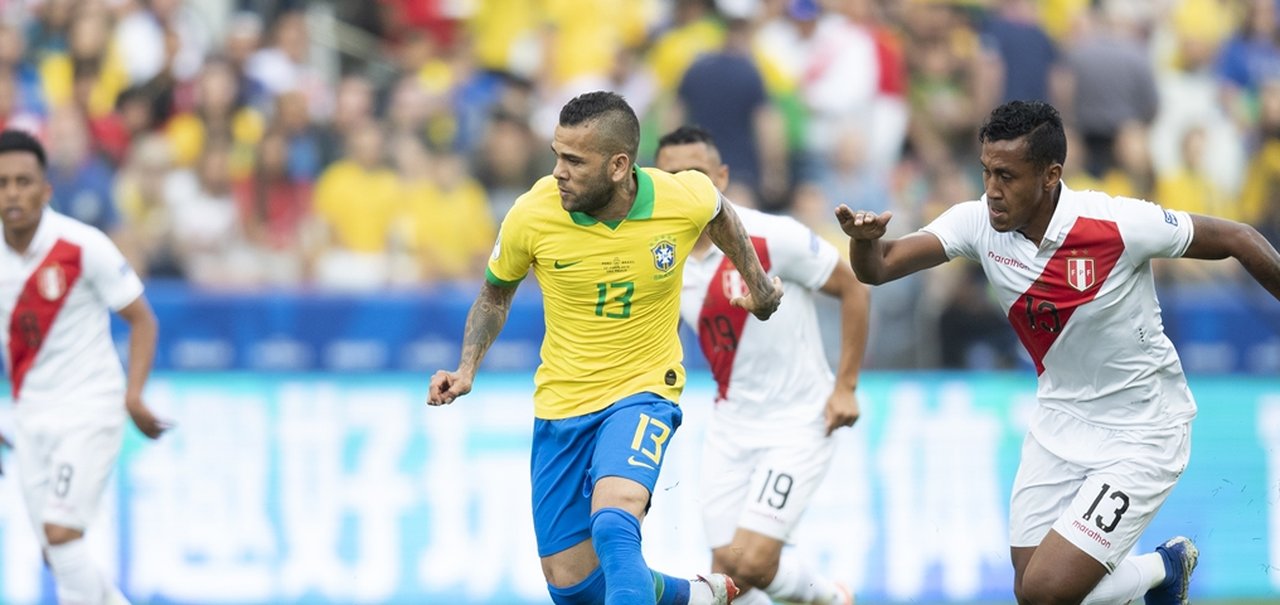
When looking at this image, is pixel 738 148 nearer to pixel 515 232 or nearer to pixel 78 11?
pixel 78 11

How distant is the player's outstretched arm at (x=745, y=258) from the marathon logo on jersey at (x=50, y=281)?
3955mm

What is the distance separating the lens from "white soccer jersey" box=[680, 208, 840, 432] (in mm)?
9945

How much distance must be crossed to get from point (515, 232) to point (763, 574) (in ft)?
8.47

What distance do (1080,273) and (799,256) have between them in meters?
2.03

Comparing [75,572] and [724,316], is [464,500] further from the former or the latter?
[724,316]

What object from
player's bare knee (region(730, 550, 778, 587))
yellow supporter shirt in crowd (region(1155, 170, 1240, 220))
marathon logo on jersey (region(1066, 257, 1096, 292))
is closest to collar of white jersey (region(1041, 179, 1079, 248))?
marathon logo on jersey (region(1066, 257, 1096, 292))

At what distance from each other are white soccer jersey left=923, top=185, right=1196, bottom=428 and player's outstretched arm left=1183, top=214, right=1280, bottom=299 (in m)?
0.07

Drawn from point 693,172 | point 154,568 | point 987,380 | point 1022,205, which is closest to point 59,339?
point 154,568

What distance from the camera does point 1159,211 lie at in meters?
8.20

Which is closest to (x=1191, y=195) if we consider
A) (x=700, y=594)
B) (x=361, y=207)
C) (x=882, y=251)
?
(x=361, y=207)

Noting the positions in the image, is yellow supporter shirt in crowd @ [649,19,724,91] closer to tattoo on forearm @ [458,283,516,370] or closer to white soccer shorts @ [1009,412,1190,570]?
tattoo on forearm @ [458,283,516,370]

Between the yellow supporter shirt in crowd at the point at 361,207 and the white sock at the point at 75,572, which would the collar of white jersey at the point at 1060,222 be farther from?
the yellow supporter shirt in crowd at the point at 361,207

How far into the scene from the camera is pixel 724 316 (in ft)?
32.8

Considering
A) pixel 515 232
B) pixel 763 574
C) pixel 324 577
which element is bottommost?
pixel 324 577
